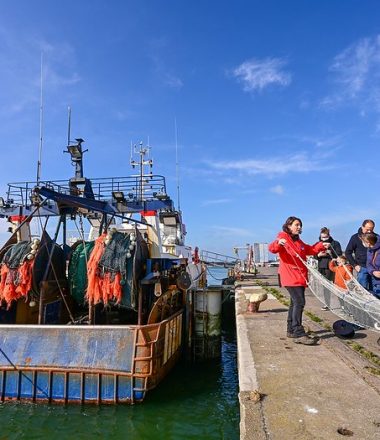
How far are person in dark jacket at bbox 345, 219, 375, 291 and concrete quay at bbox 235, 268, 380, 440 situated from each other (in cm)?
102

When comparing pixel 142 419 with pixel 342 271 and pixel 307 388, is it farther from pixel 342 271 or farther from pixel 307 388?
pixel 342 271

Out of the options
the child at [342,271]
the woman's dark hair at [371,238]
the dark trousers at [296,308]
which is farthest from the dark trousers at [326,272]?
the dark trousers at [296,308]

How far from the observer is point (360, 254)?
753 centimetres

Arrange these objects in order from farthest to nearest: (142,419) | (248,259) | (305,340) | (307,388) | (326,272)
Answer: (248,259)
(326,272)
(142,419)
(305,340)
(307,388)

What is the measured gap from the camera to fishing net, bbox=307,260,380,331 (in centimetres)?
537

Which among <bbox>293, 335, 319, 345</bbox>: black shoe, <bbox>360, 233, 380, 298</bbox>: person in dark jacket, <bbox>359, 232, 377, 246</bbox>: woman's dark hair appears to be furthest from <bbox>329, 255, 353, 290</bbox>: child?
<bbox>293, 335, 319, 345</bbox>: black shoe

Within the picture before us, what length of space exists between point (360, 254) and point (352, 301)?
1.94 meters

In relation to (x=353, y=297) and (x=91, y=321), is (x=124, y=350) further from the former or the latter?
(x=353, y=297)

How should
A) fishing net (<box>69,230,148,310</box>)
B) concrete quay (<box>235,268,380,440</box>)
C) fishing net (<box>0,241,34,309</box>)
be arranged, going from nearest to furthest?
concrete quay (<box>235,268,380,440</box>)
fishing net (<box>69,230,148,310</box>)
fishing net (<box>0,241,34,309</box>)

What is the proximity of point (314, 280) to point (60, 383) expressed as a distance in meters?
5.36

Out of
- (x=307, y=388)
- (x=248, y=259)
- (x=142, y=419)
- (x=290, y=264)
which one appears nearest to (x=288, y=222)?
(x=290, y=264)

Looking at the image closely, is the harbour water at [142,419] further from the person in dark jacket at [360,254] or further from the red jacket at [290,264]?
the person in dark jacket at [360,254]

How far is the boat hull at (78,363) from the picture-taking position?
294 inches

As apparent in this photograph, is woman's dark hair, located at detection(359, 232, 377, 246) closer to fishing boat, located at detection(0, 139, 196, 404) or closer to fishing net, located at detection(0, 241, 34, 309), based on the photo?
fishing boat, located at detection(0, 139, 196, 404)
